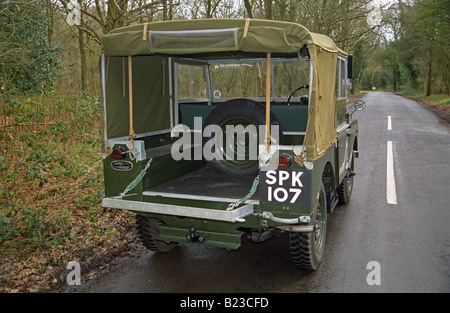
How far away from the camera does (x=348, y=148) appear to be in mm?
7016

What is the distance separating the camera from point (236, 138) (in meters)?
5.22

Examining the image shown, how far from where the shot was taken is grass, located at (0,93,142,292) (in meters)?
4.67

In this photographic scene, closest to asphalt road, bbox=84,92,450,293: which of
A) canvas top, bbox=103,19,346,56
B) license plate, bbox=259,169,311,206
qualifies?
license plate, bbox=259,169,311,206

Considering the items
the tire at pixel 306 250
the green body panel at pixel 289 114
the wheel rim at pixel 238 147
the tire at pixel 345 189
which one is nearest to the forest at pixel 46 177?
the wheel rim at pixel 238 147

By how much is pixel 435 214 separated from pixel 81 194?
5.61 meters

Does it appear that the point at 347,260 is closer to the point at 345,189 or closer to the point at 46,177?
the point at 345,189

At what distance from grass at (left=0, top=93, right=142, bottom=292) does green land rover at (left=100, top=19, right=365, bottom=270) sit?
3.01 ft

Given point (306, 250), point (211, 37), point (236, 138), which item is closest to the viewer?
point (211, 37)

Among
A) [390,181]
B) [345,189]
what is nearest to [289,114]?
[345,189]

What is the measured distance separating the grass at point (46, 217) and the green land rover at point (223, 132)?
0.92 metres

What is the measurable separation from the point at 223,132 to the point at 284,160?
1.31 m

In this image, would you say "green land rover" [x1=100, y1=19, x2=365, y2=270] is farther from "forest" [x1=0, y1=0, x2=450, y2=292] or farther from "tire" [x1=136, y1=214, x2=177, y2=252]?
"forest" [x1=0, y1=0, x2=450, y2=292]
